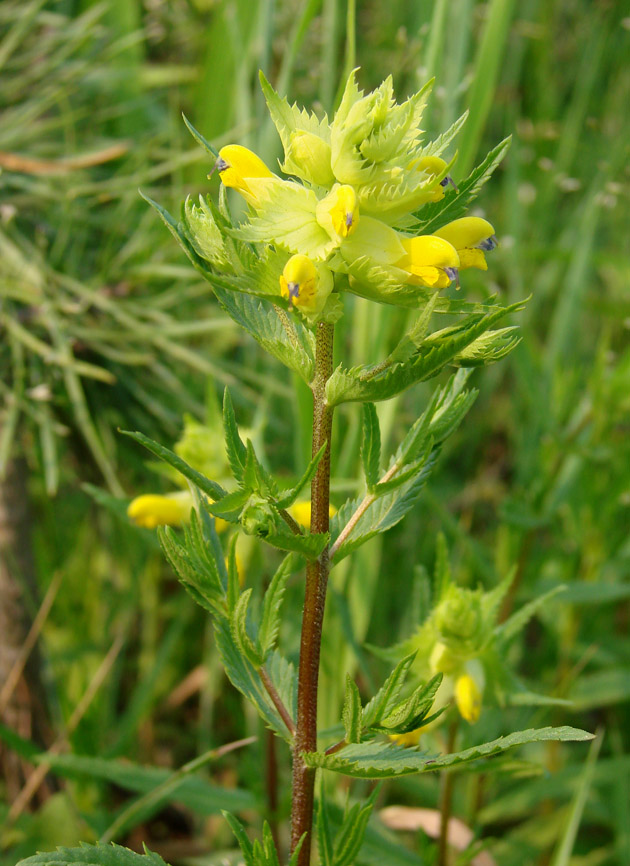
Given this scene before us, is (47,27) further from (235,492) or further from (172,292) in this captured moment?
(235,492)

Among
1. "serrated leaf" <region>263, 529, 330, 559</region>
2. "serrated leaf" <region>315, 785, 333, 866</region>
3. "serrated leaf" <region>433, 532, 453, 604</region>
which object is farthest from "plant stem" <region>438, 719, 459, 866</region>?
"serrated leaf" <region>263, 529, 330, 559</region>

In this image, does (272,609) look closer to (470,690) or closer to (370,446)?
(370,446)

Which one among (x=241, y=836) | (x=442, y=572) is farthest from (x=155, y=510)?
(x=241, y=836)

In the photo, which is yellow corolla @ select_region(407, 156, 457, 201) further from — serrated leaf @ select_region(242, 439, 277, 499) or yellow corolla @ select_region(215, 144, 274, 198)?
serrated leaf @ select_region(242, 439, 277, 499)

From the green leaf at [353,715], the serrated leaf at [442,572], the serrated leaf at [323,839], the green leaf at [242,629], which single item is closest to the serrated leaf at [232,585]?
the green leaf at [242,629]

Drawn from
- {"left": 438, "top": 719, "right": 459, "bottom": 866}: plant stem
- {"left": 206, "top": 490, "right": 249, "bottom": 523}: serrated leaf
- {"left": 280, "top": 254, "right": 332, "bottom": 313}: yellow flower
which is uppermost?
{"left": 280, "top": 254, "right": 332, "bottom": 313}: yellow flower
